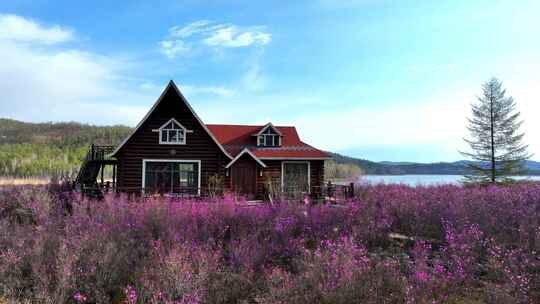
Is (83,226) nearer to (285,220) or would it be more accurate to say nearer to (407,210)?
(285,220)

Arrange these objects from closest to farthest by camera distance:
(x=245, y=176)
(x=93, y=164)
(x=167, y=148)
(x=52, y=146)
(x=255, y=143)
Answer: (x=167, y=148) < (x=245, y=176) < (x=93, y=164) < (x=255, y=143) < (x=52, y=146)

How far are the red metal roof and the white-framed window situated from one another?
15.0 feet

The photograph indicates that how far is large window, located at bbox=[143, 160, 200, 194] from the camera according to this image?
22.8m

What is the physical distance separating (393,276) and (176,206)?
6.73 m

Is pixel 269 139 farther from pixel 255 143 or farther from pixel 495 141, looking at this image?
pixel 495 141

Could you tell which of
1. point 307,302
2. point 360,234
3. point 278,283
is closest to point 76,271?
point 278,283

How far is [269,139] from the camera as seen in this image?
28.2 meters

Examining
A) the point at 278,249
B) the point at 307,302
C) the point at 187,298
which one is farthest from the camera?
the point at 278,249

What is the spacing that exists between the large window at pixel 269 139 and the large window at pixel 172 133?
254 inches

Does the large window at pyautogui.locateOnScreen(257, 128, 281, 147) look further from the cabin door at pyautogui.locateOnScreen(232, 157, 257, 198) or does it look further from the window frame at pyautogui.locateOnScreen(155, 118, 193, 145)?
the window frame at pyautogui.locateOnScreen(155, 118, 193, 145)

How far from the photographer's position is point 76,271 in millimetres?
7004

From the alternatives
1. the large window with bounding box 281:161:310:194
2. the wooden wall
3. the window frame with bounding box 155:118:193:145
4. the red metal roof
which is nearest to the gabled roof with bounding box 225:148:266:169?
the wooden wall

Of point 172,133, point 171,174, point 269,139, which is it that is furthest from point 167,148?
point 269,139

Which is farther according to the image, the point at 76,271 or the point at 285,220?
the point at 285,220
